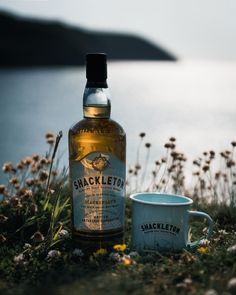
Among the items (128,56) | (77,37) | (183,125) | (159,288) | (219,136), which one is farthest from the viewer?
(128,56)

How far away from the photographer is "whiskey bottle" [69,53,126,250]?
11.0 feet

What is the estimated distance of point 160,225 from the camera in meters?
3.38

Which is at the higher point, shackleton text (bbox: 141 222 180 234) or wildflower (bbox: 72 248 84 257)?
shackleton text (bbox: 141 222 180 234)

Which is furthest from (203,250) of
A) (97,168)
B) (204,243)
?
(97,168)

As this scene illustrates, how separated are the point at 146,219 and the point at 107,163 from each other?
0.39m

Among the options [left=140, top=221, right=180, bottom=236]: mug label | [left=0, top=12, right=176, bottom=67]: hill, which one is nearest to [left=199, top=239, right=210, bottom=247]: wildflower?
[left=140, top=221, right=180, bottom=236]: mug label

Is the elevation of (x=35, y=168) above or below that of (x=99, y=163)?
below

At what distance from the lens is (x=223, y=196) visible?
17.2ft

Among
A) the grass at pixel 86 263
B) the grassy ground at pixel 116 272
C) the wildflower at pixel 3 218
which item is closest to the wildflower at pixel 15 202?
the grass at pixel 86 263

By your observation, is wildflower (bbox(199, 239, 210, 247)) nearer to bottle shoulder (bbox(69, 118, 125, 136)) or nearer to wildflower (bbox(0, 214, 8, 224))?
bottle shoulder (bbox(69, 118, 125, 136))

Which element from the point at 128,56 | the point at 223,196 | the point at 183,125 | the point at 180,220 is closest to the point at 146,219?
the point at 180,220

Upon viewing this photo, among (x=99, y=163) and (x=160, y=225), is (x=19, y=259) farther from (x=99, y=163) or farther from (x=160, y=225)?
(x=160, y=225)

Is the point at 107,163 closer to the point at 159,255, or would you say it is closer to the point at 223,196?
the point at 159,255

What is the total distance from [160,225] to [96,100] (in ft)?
2.61
